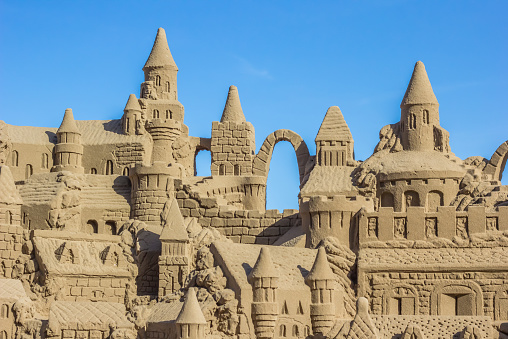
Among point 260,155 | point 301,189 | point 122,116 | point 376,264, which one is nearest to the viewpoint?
point 376,264

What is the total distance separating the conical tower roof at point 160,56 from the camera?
72.6m

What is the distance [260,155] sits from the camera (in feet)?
219

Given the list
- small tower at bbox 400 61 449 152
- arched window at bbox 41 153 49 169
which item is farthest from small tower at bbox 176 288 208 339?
arched window at bbox 41 153 49 169

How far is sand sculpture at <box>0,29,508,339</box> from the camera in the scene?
4994 centimetres

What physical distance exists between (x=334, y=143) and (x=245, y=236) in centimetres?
654

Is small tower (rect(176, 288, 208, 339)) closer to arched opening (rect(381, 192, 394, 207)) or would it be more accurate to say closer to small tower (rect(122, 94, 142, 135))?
arched opening (rect(381, 192, 394, 207))

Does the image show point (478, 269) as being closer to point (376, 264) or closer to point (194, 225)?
point (376, 264)

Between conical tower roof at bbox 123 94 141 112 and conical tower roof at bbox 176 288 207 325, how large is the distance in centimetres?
2395

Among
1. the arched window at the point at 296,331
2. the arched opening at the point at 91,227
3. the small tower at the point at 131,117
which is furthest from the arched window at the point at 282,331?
the small tower at the point at 131,117

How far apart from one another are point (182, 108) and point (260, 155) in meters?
6.99

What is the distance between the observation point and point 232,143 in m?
67.2

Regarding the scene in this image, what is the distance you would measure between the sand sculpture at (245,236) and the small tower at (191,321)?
7 cm

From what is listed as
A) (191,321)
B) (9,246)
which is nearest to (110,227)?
Result: (9,246)

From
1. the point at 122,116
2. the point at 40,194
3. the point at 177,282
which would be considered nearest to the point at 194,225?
the point at 177,282
